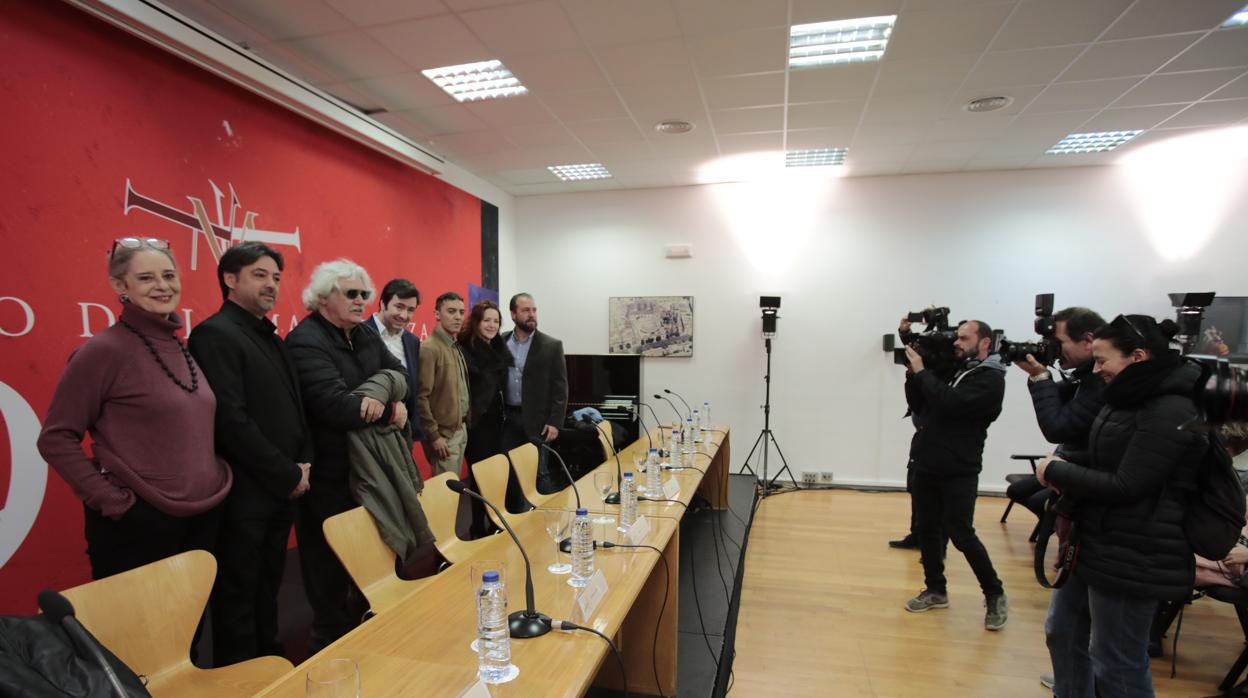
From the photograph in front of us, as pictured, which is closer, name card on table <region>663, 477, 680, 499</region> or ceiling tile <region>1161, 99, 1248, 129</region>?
name card on table <region>663, 477, 680, 499</region>

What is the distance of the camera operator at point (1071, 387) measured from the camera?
245 centimetres

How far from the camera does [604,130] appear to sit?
13.8 feet

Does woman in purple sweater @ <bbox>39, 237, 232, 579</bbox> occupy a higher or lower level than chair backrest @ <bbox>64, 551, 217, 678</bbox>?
higher

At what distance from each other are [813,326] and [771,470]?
1.55 m

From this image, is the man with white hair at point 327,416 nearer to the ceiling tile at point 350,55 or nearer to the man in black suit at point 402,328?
the man in black suit at point 402,328

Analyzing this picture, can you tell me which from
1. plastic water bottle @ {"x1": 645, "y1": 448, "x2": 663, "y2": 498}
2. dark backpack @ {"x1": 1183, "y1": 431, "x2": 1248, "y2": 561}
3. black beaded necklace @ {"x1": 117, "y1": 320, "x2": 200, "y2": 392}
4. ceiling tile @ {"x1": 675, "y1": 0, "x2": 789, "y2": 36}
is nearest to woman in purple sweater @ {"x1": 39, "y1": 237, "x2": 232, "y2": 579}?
black beaded necklace @ {"x1": 117, "y1": 320, "x2": 200, "y2": 392}

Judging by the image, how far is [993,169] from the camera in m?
5.15

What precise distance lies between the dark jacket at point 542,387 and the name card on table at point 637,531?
1665 millimetres

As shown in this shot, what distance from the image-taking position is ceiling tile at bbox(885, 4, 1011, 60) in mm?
2621

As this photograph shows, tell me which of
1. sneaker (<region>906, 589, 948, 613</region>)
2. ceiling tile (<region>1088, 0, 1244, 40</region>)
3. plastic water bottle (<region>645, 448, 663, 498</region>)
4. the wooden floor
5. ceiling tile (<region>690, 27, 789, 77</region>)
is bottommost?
the wooden floor

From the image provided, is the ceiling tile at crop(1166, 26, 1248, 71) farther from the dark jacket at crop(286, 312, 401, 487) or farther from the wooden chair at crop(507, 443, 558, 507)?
the dark jacket at crop(286, 312, 401, 487)

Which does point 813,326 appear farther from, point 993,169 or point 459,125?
point 459,125

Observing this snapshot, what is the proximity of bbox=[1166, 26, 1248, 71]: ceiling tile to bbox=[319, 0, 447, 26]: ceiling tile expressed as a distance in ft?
12.8

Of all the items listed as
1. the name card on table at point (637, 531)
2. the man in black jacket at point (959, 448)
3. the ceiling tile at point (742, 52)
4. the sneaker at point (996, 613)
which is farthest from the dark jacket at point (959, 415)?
the ceiling tile at point (742, 52)
